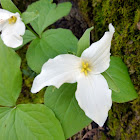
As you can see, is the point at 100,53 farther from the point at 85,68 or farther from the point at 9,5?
the point at 9,5

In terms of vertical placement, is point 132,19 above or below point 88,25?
above

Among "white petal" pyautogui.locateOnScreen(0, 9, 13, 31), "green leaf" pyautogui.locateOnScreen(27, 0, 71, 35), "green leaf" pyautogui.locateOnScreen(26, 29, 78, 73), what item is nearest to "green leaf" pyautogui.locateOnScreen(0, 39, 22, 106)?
"green leaf" pyautogui.locateOnScreen(26, 29, 78, 73)

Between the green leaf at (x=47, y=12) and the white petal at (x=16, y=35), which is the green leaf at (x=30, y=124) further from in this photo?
the green leaf at (x=47, y=12)

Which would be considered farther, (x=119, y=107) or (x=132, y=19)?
(x=119, y=107)

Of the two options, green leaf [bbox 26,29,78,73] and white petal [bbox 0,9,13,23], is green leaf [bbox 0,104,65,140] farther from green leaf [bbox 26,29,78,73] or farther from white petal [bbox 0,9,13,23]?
white petal [bbox 0,9,13,23]

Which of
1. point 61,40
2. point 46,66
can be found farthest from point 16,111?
point 61,40

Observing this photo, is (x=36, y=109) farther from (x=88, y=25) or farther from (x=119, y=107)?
(x=88, y=25)

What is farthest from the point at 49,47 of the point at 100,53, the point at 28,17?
the point at 100,53

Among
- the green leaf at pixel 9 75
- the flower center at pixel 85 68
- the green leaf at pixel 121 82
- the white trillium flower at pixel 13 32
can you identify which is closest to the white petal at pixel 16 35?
the white trillium flower at pixel 13 32
